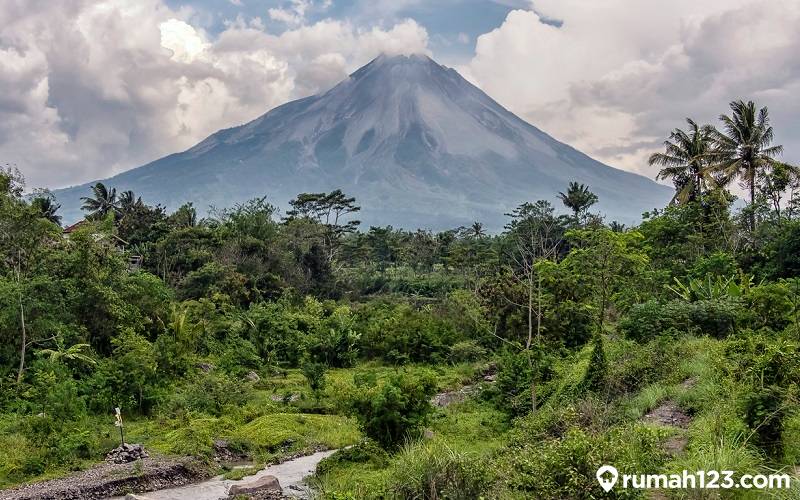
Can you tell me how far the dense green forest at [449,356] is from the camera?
21.9 feet

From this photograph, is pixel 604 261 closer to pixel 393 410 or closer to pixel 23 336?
pixel 393 410

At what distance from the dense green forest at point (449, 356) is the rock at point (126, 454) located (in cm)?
39

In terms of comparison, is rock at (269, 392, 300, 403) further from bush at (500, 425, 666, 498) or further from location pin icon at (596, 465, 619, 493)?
location pin icon at (596, 465, 619, 493)

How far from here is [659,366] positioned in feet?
36.6

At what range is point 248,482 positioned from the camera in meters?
10.2

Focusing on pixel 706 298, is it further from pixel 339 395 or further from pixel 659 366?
pixel 339 395

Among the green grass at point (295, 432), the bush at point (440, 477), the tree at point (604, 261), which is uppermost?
the tree at point (604, 261)

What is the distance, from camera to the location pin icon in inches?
207

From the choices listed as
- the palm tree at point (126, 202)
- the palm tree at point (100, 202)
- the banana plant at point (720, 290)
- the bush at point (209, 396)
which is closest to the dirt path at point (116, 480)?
the bush at point (209, 396)


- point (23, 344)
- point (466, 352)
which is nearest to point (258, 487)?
point (23, 344)

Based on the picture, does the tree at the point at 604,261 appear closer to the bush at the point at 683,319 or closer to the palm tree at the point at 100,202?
the bush at the point at 683,319

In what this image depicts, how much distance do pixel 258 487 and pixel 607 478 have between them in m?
6.08

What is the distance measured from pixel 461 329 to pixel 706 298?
34.1 ft

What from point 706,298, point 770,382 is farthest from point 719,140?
point 770,382
